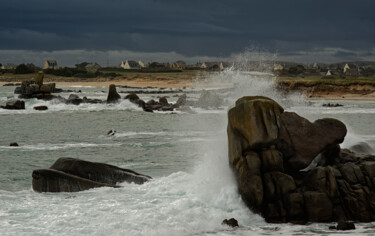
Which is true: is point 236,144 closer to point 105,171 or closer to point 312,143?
point 312,143

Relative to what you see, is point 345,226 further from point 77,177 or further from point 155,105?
point 155,105

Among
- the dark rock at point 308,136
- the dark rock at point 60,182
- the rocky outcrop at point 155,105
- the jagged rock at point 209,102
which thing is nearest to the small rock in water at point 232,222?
the dark rock at point 308,136

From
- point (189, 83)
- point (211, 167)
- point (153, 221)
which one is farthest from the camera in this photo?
point (189, 83)

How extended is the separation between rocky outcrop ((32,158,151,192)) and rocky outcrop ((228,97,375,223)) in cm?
413

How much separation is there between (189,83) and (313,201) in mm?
129517

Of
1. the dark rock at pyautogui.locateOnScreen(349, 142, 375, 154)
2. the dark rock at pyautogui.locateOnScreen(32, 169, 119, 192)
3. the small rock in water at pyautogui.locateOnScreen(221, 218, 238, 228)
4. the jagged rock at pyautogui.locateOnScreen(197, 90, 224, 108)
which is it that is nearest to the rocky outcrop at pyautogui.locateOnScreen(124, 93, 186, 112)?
the jagged rock at pyautogui.locateOnScreen(197, 90, 224, 108)

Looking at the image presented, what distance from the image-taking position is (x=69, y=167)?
15.6 m

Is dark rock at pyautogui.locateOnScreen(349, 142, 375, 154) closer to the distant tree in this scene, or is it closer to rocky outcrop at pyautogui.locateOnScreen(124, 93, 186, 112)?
rocky outcrop at pyautogui.locateOnScreen(124, 93, 186, 112)

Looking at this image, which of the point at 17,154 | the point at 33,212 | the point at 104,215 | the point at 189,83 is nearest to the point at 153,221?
the point at 104,215

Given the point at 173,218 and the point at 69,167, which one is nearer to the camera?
the point at 173,218

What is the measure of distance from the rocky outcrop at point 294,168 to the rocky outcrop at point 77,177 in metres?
4.13

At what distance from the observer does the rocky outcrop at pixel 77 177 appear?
14581mm

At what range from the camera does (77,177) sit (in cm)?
1473

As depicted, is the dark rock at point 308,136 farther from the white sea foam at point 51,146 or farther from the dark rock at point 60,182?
the white sea foam at point 51,146
